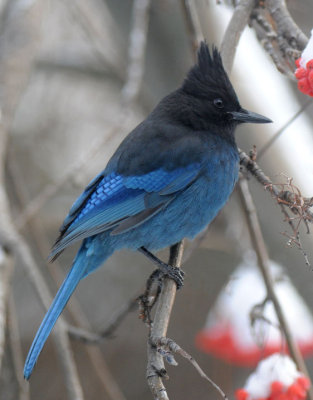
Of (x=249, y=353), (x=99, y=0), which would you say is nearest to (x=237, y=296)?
(x=249, y=353)

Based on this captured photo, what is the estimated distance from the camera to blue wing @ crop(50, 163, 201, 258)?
129 inches

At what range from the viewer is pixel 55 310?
2975 mm

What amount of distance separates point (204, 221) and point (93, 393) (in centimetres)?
255

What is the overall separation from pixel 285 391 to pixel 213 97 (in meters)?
1.46

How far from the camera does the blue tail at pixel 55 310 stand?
2.76 meters

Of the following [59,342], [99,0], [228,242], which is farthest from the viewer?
[99,0]

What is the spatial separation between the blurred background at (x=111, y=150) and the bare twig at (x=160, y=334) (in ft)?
2.25

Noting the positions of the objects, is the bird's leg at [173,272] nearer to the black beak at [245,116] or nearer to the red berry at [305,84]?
the black beak at [245,116]

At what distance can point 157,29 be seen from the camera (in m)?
4.63

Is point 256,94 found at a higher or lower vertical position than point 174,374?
higher

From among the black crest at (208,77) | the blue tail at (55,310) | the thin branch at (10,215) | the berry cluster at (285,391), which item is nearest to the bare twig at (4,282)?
the thin branch at (10,215)

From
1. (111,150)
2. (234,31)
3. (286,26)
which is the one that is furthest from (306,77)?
(111,150)

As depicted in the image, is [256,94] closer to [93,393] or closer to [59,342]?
[59,342]

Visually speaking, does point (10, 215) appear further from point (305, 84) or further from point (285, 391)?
point (305, 84)
